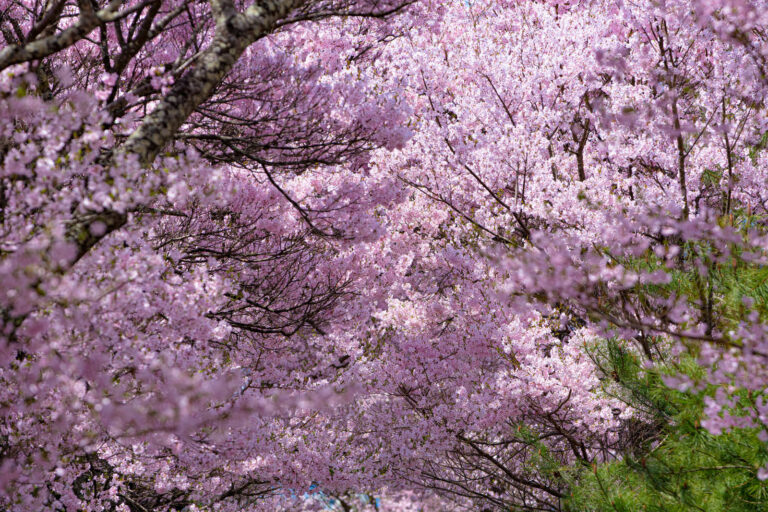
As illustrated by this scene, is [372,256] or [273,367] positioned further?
[372,256]

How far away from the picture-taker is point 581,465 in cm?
736

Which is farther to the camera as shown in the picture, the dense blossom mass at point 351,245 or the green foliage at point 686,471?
the green foliage at point 686,471

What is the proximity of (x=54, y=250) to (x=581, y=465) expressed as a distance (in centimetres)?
628

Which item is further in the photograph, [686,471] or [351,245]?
[351,245]

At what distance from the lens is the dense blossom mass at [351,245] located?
3.50 meters

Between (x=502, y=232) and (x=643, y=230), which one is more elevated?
(x=502, y=232)

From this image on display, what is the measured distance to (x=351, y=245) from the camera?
949 centimetres

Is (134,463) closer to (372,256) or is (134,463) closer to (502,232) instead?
(372,256)

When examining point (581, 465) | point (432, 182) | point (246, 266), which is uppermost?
point (432, 182)

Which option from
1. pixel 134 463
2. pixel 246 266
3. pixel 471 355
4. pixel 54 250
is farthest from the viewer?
pixel 471 355

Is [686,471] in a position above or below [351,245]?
below

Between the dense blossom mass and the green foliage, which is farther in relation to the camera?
the green foliage

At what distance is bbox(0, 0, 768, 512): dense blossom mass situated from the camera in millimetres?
3498

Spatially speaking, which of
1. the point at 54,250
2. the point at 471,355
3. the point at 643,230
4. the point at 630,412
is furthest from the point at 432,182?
the point at 54,250
